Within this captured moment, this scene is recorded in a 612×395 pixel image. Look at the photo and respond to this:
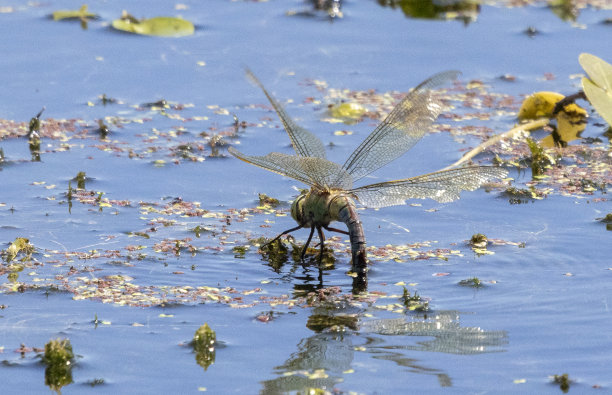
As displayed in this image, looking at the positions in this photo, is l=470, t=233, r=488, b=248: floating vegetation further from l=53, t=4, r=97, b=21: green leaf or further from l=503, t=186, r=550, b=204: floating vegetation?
l=53, t=4, r=97, b=21: green leaf

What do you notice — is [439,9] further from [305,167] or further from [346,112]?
[305,167]

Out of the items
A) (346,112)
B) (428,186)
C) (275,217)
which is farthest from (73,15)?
(428,186)

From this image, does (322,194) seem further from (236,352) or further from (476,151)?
(476,151)

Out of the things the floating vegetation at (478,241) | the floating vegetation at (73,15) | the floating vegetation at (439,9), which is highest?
the floating vegetation at (439,9)

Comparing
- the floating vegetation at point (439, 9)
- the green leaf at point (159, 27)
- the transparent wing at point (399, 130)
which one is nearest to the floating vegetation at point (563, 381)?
the transparent wing at point (399, 130)

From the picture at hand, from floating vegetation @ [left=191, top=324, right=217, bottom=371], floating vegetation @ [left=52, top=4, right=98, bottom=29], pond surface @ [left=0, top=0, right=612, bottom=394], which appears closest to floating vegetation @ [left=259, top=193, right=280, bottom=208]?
pond surface @ [left=0, top=0, right=612, bottom=394]

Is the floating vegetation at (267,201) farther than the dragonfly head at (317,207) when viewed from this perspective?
Yes

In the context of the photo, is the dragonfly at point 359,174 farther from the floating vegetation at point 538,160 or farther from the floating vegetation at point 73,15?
the floating vegetation at point 73,15
